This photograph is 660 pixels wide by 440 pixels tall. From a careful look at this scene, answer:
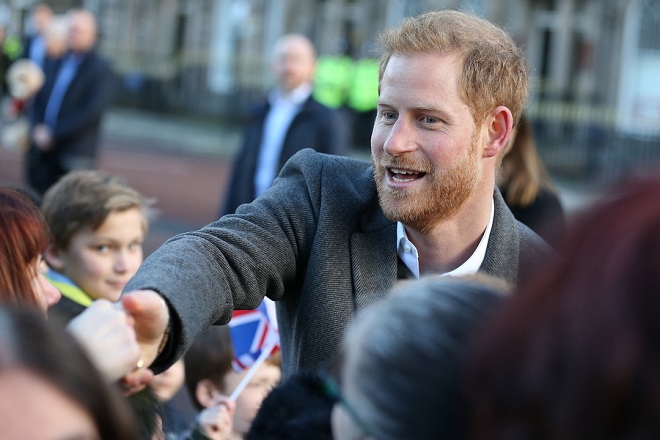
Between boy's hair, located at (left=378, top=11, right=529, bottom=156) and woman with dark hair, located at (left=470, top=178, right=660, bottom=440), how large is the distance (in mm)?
1617

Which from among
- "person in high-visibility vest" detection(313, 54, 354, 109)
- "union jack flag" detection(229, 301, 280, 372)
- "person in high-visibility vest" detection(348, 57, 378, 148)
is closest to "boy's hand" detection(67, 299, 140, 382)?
"union jack flag" detection(229, 301, 280, 372)

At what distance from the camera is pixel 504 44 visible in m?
2.86

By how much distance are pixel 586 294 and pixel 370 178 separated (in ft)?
5.90

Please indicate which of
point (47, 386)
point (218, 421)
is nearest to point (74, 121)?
point (218, 421)

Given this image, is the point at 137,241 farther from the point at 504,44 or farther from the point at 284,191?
the point at 504,44

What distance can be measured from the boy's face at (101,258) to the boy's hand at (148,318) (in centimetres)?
200

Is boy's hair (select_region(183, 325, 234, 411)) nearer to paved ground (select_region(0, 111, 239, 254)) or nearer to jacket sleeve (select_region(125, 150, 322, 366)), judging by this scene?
jacket sleeve (select_region(125, 150, 322, 366))

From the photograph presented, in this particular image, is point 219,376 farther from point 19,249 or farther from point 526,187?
point 19,249

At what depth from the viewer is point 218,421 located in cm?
373

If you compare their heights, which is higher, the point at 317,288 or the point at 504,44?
the point at 504,44

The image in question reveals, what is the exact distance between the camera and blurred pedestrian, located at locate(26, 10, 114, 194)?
9344 mm

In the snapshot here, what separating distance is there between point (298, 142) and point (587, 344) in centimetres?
651

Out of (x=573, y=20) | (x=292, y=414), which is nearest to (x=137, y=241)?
(x=292, y=414)

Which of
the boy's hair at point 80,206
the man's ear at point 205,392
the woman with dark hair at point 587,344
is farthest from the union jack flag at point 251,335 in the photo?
the woman with dark hair at point 587,344
